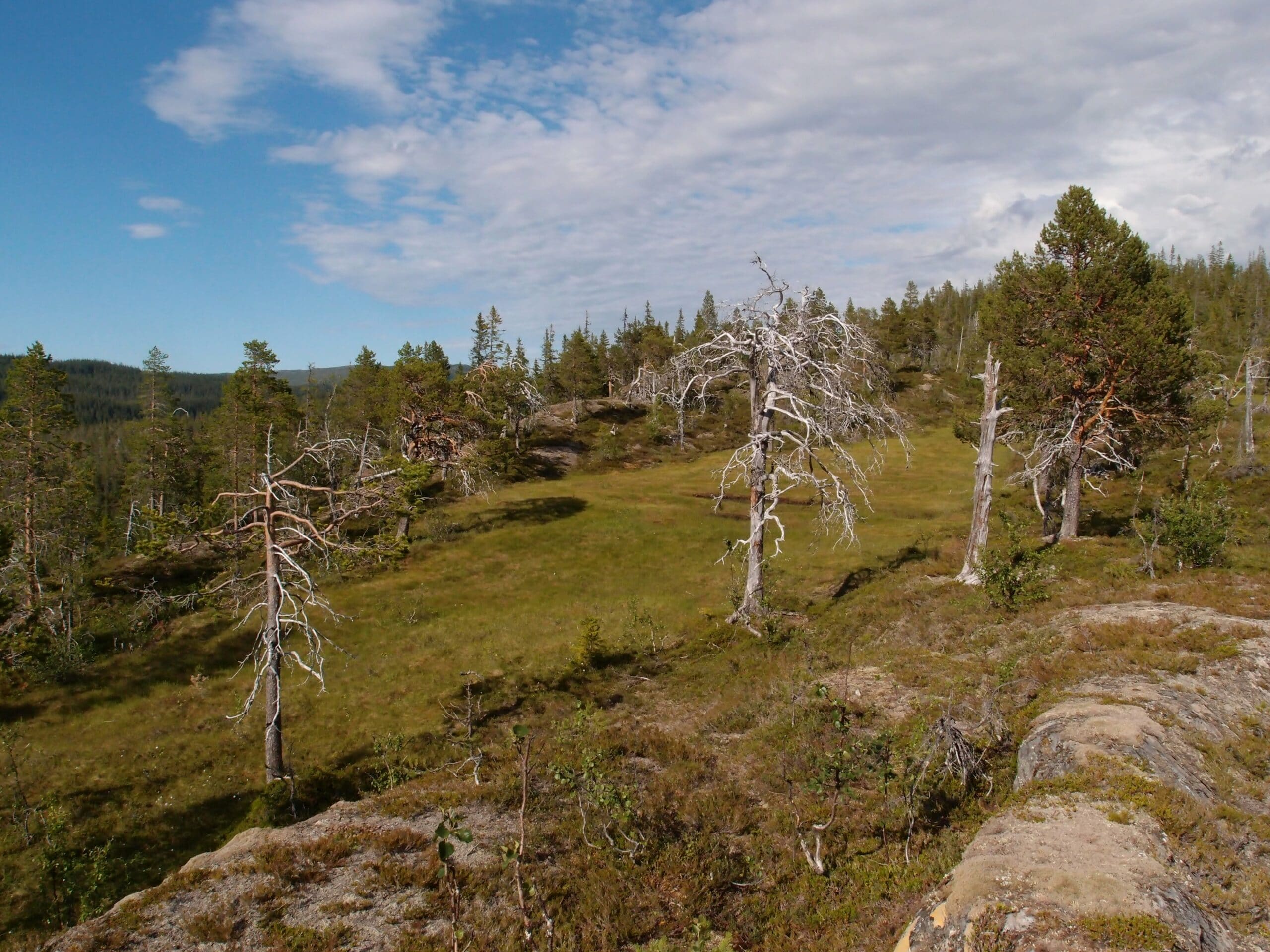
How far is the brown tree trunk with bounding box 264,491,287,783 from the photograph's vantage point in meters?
17.0

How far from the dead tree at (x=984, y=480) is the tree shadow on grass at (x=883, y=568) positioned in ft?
16.4

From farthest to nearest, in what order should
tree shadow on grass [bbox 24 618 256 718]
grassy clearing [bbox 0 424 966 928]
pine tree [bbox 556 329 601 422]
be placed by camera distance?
pine tree [bbox 556 329 601 422], tree shadow on grass [bbox 24 618 256 718], grassy clearing [bbox 0 424 966 928]

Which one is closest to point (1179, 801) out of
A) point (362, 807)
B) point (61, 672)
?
point (362, 807)

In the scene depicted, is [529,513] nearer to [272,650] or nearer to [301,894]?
[272,650]

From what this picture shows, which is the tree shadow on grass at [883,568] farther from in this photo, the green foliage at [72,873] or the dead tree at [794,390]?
the green foliage at [72,873]

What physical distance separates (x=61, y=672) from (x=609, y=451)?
5406 centimetres

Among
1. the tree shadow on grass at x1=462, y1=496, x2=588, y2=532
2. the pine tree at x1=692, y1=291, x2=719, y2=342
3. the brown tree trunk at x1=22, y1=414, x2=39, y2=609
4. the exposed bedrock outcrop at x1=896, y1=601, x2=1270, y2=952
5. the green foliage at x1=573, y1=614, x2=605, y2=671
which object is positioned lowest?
the green foliage at x1=573, y1=614, x2=605, y2=671

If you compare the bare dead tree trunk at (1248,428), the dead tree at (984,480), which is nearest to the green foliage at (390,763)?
the dead tree at (984,480)

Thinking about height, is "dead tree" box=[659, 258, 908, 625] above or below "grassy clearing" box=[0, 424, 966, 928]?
above

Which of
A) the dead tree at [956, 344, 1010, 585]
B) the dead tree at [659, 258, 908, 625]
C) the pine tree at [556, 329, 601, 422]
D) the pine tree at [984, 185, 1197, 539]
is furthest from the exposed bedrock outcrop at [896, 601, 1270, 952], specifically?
the pine tree at [556, 329, 601, 422]

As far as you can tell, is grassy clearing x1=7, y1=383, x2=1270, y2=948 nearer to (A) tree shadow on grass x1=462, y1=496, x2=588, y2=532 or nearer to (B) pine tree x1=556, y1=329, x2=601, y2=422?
(A) tree shadow on grass x1=462, y1=496, x2=588, y2=532

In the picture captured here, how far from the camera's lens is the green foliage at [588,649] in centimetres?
2577

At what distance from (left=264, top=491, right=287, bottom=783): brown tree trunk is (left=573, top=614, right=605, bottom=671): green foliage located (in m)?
11.0

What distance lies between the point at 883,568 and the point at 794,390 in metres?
14.5
